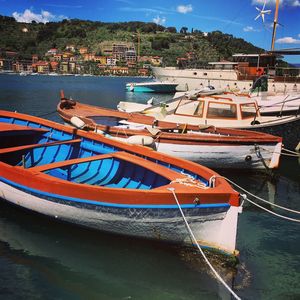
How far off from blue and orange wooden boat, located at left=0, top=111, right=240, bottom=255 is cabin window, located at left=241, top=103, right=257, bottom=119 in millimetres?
7325

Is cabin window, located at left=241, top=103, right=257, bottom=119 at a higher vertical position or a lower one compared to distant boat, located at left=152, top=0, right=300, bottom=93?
lower

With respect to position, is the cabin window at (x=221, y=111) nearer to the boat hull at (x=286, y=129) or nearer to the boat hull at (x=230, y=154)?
the boat hull at (x=286, y=129)

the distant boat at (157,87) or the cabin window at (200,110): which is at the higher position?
the cabin window at (200,110)

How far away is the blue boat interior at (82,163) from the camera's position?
27.7 ft

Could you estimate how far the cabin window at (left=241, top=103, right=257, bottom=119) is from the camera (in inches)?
589

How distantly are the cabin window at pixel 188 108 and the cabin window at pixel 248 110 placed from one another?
1890 mm

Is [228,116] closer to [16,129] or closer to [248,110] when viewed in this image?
[248,110]

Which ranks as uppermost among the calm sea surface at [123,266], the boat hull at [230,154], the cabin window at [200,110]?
the cabin window at [200,110]

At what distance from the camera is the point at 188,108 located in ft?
50.7

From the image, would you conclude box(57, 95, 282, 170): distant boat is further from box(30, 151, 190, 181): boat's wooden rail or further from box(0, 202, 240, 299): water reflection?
box(0, 202, 240, 299): water reflection

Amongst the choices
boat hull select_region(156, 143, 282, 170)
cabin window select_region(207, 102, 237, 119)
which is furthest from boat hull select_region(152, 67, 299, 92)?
boat hull select_region(156, 143, 282, 170)

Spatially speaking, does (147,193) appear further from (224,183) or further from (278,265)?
(278,265)

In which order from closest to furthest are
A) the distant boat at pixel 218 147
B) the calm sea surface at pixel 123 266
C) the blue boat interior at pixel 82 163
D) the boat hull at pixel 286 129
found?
1. the calm sea surface at pixel 123 266
2. the blue boat interior at pixel 82 163
3. the distant boat at pixel 218 147
4. the boat hull at pixel 286 129

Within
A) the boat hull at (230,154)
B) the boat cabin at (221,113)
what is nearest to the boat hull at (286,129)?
the boat cabin at (221,113)
